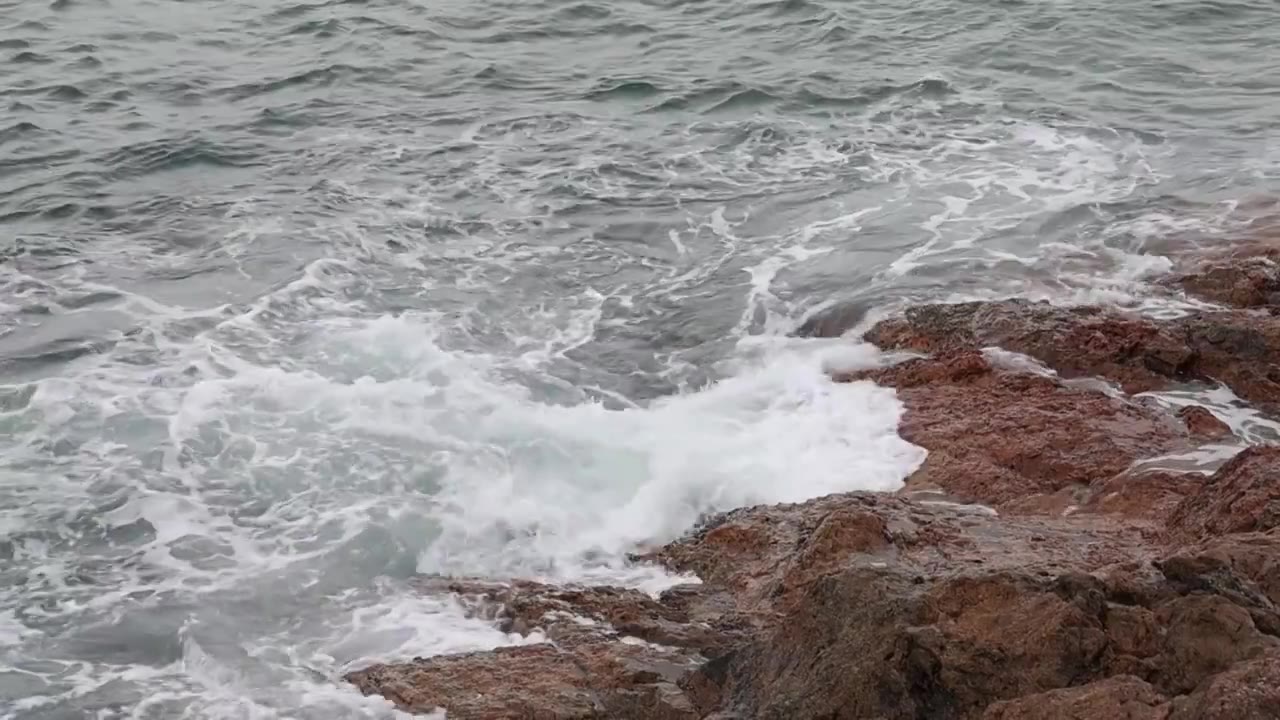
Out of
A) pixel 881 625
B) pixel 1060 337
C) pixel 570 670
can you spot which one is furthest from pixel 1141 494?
pixel 570 670

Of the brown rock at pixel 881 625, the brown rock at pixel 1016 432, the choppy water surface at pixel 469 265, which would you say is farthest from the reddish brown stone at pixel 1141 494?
the choppy water surface at pixel 469 265

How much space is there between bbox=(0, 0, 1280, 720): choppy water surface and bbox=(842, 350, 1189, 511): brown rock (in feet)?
0.87

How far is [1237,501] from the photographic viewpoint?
18.7 feet

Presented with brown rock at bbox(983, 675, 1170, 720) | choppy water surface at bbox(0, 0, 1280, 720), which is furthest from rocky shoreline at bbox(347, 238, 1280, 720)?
choppy water surface at bbox(0, 0, 1280, 720)

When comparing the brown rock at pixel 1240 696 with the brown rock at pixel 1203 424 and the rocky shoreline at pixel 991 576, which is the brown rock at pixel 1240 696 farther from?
the brown rock at pixel 1203 424

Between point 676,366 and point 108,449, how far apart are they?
399 cm

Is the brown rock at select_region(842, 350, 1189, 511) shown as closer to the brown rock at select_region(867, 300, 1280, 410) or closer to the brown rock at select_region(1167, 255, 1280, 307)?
the brown rock at select_region(867, 300, 1280, 410)

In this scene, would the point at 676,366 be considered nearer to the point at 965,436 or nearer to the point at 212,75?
the point at 965,436

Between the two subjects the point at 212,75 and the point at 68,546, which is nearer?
the point at 68,546

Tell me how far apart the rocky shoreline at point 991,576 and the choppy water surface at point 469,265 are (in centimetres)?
42

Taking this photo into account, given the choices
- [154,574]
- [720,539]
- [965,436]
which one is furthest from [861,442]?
[154,574]

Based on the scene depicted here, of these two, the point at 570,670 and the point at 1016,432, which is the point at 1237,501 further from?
the point at 570,670

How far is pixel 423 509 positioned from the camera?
793 cm

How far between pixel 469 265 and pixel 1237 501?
718 centimetres
